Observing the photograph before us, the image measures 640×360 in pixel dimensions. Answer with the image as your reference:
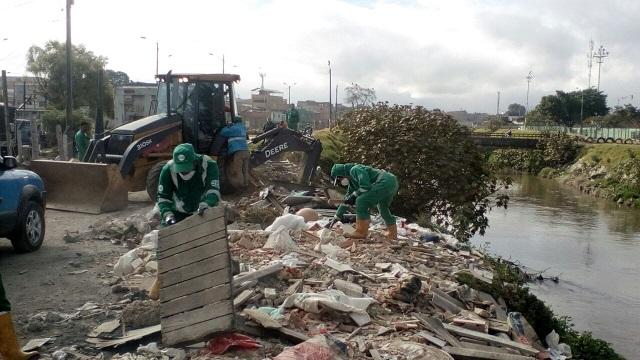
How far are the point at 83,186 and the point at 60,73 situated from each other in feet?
116

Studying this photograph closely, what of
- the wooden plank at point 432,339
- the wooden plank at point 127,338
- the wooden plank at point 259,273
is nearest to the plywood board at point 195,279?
the wooden plank at point 127,338

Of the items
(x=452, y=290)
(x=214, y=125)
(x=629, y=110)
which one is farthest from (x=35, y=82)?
(x=629, y=110)

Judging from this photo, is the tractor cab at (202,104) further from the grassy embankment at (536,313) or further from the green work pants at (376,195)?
the grassy embankment at (536,313)

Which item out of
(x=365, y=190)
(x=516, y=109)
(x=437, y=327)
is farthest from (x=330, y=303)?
(x=516, y=109)

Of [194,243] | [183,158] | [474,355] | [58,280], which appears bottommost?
[474,355]

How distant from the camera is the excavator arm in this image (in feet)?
48.0

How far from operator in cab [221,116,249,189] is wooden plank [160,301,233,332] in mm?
8233

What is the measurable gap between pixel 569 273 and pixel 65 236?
14349 millimetres

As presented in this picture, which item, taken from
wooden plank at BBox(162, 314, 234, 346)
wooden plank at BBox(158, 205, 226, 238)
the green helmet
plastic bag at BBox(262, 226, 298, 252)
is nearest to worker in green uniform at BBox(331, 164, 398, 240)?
plastic bag at BBox(262, 226, 298, 252)

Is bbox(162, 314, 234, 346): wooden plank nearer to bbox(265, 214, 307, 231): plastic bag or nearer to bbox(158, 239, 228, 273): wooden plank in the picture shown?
bbox(158, 239, 228, 273): wooden plank

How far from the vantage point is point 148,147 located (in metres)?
12.9

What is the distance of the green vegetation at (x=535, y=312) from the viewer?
9.06m

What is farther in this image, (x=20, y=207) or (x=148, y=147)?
(x=148, y=147)

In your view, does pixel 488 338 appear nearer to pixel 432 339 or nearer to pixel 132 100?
pixel 432 339
